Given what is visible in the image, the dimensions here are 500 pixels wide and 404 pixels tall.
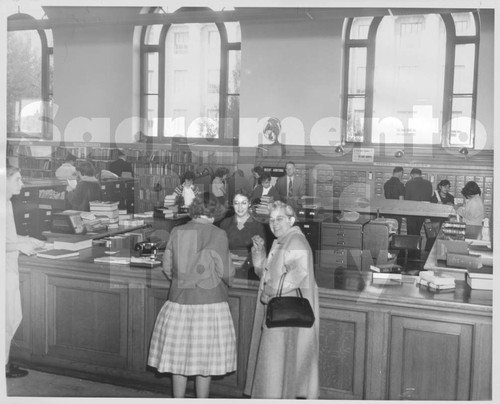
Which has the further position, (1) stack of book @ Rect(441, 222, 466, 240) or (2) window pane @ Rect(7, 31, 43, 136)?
(2) window pane @ Rect(7, 31, 43, 136)

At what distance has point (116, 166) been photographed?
11.6 m

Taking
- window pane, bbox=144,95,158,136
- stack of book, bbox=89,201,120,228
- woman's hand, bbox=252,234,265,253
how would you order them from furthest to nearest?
window pane, bbox=144,95,158,136, stack of book, bbox=89,201,120,228, woman's hand, bbox=252,234,265,253

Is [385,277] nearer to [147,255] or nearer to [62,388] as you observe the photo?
[147,255]

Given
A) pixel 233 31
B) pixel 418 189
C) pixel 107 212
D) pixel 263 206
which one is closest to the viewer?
pixel 107 212

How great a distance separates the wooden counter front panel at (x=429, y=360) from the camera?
380 cm

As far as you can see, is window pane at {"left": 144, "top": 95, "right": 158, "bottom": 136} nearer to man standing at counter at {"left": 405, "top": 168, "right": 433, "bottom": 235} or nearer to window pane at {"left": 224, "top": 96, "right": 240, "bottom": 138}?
window pane at {"left": 224, "top": 96, "right": 240, "bottom": 138}

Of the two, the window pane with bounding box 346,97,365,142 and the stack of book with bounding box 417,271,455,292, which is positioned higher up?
the window pane with bounding box 346,97,365,142

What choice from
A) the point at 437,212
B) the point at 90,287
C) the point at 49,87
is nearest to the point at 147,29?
the point at 49,87

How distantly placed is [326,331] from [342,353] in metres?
0.18

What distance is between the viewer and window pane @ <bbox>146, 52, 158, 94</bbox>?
42.1ft

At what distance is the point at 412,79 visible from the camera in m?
11.2

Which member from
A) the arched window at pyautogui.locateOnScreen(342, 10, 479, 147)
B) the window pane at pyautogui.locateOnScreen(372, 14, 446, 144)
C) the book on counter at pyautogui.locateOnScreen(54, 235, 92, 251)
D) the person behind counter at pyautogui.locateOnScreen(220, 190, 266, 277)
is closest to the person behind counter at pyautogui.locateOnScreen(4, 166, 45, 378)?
the book on counter at pyautogui.locateOnScreen(54, 235, 92, 251)

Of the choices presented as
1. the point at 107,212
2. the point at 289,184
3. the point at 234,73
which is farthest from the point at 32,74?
the point at 107,212

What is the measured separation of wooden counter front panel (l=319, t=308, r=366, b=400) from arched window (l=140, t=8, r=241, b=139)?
8.50 m
